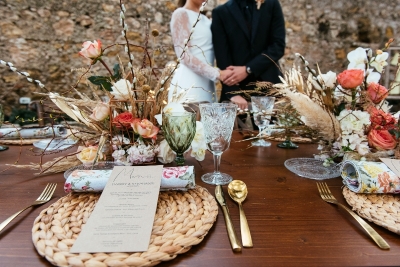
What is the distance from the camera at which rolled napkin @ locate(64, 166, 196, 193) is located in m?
0.61

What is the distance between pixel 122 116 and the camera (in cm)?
75

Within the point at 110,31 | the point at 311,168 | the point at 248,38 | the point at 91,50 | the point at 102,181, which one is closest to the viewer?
the point at 102,181

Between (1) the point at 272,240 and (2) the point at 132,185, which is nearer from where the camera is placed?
(1) the point at 272,240

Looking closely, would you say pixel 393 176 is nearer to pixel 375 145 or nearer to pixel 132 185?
pixel 375 145

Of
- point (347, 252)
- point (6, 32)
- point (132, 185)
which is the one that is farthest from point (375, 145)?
point (6, 32)

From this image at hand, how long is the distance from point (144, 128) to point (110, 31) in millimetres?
2754

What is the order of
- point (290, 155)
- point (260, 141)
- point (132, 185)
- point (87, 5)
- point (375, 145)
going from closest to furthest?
point (132, 185), point (375, 145), point (290, 155), point (260, 141), point (87, 5)

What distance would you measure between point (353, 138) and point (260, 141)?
48 centimetres

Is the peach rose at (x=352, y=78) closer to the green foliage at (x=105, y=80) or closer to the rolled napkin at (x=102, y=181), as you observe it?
the rolled napkin at (x=102, y=181)

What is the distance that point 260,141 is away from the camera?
120 cm

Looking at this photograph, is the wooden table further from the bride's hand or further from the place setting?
the bride's hand

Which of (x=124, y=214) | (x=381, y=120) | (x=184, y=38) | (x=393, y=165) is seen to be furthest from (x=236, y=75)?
(x=124, y=214)

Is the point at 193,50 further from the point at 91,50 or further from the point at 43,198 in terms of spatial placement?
the point at 43,198

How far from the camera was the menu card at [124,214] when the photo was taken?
0.43m
